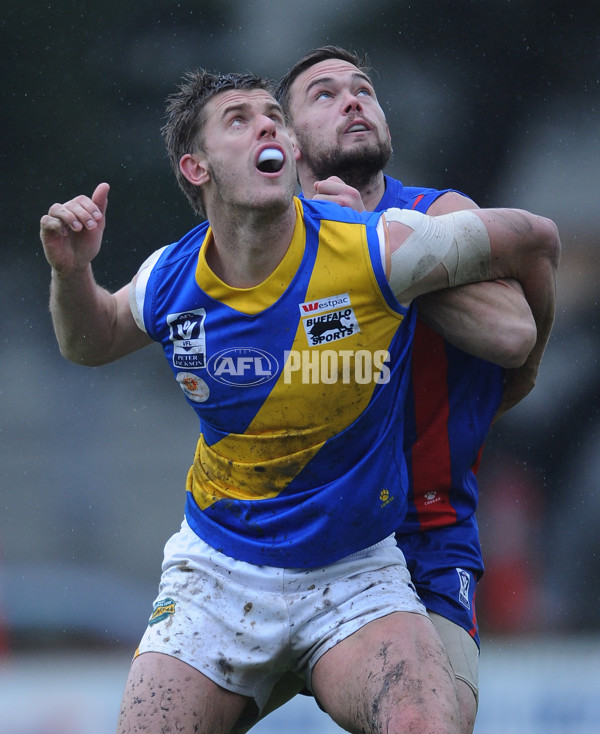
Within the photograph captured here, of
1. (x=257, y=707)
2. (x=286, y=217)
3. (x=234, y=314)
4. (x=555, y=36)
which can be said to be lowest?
(x=257, y=707)

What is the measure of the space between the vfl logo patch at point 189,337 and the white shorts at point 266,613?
0.45 meters

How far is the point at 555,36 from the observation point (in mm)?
5059

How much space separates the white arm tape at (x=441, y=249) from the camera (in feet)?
7.34

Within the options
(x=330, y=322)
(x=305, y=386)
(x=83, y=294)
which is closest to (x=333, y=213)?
(x=330, y=322)

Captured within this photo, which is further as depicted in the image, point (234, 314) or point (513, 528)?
point (513, 528)

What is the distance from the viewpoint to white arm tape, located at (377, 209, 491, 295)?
2.24m

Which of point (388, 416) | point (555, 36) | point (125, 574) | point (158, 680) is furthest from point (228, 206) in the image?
point (555, 36)

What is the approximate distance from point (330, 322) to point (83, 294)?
0.60 meters

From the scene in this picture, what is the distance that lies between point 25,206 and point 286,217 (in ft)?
9.81

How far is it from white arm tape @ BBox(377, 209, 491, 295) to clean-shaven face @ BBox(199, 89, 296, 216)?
0.26 meters

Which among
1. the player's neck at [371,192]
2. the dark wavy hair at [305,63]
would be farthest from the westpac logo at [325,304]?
the dark wavy hair at [305,63]

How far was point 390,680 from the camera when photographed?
205 centimetres

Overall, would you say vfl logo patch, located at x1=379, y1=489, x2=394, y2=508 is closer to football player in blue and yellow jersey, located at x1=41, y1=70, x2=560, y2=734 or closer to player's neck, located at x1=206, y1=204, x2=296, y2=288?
football player in blue and yellow jersey, located at x1=41, y1=70, x2=560, y2=734

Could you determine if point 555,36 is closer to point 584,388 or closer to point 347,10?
point 347,10
